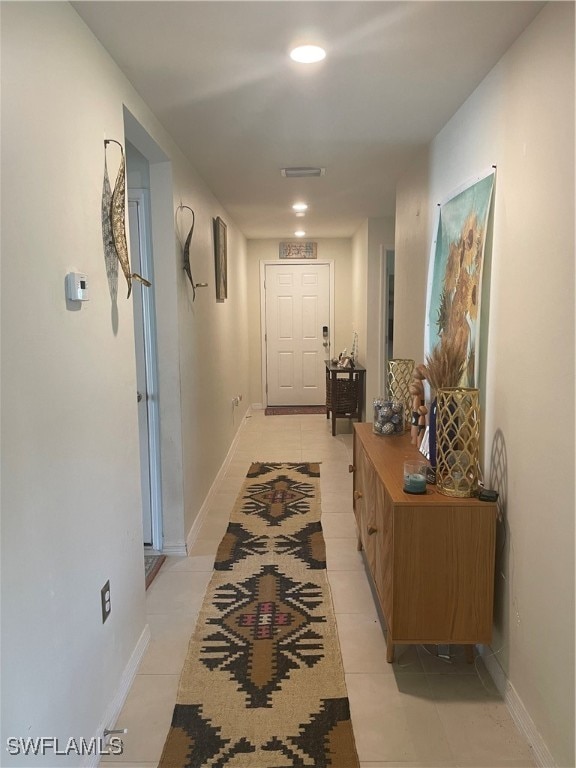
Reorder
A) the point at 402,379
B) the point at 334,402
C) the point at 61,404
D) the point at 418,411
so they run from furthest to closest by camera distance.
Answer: the point at 334,402 → the point at 402,379 → the point at 418,411 → the point at 61,404

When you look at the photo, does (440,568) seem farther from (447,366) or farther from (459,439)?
(447,366)

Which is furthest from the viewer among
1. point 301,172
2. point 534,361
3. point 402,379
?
point 301,172

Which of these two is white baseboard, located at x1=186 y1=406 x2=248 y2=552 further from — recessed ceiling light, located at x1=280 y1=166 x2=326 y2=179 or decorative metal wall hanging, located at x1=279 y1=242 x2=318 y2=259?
decorative metal wall hanging, located at x1=279 y1=242 x2=318 y2=259

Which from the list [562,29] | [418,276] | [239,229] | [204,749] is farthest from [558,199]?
[239,229]

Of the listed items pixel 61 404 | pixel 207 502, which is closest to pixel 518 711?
pixel 61 404

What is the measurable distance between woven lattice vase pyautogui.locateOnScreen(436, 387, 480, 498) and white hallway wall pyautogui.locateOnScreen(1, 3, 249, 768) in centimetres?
119

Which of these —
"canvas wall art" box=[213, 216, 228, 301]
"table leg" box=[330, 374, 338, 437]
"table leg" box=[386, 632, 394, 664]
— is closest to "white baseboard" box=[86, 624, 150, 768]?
"table leg" box=[386, 632, 394, 664]

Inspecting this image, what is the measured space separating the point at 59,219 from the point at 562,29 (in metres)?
Answer: 1.47

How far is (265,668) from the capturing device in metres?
2.03

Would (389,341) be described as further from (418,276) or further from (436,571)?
(436,571)

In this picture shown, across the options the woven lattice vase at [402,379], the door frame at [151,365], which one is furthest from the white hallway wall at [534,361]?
the door frame at [151,365]

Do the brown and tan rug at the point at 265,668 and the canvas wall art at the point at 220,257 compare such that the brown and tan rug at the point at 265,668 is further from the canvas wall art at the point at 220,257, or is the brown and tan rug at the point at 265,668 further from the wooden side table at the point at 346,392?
the wooden side table at the point at 346,392

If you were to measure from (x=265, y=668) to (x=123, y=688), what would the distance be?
0.52 m

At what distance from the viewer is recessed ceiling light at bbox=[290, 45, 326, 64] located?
70.2 inches
